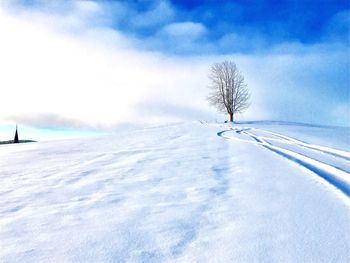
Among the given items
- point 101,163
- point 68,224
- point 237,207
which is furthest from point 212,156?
point 68,224

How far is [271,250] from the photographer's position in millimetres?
2328

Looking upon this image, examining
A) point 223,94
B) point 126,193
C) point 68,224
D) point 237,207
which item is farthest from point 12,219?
point 223,94

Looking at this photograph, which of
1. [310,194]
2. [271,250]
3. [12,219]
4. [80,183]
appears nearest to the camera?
[271,250]

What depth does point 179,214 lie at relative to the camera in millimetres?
3115

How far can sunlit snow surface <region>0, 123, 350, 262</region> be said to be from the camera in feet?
7.72

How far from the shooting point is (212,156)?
22.7 feet

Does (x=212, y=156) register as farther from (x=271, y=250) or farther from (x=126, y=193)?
(x=271, y=250)

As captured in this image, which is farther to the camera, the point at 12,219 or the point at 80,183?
the point at 80,183

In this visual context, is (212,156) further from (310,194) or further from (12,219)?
(12,219)

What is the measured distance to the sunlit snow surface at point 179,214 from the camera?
7.72 feet

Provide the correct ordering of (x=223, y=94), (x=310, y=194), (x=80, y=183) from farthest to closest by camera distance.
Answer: (x=223, y=94), (x=80, y=183), (x=310, y=194)

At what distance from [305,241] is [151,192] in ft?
6.67

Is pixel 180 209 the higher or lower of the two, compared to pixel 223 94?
lower

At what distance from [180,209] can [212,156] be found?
3748 mm
